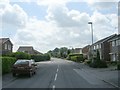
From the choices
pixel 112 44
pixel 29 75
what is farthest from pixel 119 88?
pixel 112 44

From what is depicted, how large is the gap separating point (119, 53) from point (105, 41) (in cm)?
1689

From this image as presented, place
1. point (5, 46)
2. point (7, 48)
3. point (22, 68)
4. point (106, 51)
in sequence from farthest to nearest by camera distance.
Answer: point (7, 48) < point (5, 46) < point (106, 51) < point (22, 68)

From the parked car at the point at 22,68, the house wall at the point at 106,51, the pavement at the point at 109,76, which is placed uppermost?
the house wall at the point at 106,51

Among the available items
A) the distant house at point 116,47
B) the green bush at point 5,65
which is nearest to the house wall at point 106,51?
the distant house at point 116,47

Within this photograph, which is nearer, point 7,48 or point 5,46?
point 5,46

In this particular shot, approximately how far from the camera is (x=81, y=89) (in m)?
16.5

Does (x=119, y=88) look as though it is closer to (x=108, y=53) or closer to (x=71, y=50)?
(x=108, y=53)

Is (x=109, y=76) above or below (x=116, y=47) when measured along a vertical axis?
below

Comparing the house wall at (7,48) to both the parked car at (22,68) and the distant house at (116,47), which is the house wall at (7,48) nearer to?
the distant house at (116,47)

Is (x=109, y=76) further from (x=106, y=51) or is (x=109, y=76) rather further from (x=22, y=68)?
(x=106, y=51)

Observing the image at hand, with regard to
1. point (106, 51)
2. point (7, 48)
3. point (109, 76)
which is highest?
point (7, 48)

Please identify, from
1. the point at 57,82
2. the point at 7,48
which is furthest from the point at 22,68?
the point at 7,48

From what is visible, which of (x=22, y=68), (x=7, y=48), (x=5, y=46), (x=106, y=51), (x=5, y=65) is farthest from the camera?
(x=7, y=48)

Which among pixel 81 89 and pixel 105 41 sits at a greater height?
pixel 105 41
